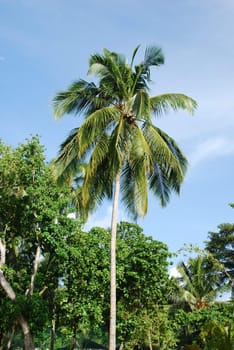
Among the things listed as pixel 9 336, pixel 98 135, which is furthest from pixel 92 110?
pixel 9 336

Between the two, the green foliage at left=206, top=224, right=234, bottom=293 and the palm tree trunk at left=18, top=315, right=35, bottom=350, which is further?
the green foliage at left=206, top=224, right=234, bottom=293

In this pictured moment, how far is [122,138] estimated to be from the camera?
14.8 m

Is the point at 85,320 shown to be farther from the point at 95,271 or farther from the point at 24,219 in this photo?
the point at 24,219

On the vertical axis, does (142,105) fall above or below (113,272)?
above

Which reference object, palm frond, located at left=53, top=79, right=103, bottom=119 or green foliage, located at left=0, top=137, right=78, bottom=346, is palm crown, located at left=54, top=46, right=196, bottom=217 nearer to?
palm frond, located at left=53, top=79, right=103, bottom=119

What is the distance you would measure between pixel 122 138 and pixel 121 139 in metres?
0.07

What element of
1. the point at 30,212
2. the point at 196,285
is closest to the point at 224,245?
the point at 196,285

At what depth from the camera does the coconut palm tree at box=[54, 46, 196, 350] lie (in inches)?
576

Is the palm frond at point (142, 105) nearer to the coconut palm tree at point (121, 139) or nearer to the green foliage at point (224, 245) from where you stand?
the coconut palm tree at point (121, 139)

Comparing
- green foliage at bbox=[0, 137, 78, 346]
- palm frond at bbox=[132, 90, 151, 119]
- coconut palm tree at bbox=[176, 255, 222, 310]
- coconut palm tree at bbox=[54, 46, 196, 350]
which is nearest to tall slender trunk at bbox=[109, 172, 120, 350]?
coconut palm tree at bbox=[54, 46, 196, 350]

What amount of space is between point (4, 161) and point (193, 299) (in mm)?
17452

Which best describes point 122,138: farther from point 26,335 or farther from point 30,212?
point 26,335

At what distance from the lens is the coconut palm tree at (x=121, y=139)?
14633 millimetres

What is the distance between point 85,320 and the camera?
19031 mm
